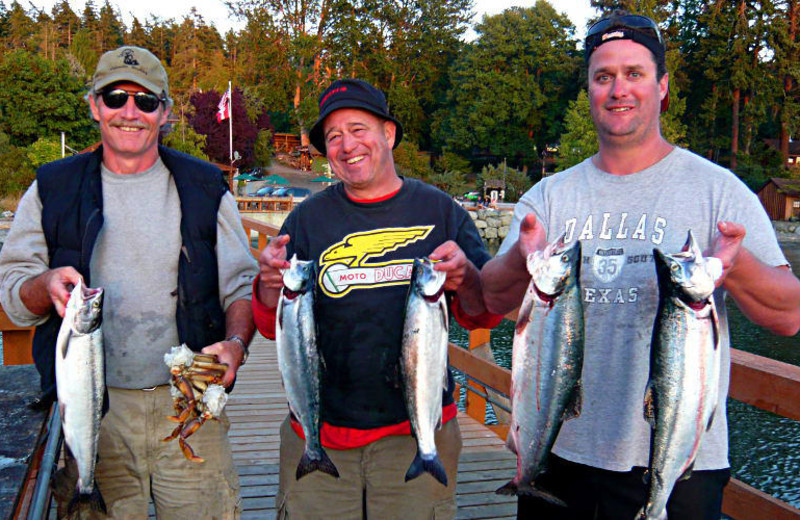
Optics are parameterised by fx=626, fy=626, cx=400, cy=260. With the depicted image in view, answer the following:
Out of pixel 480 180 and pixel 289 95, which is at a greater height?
pixel 289 95

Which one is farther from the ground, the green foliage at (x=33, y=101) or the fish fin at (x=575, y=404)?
the green foliage at (x=33, y=101)

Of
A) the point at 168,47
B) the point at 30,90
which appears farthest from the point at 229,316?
the point at 168,47

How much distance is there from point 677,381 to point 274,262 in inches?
63.2

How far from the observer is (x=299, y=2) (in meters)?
65.7

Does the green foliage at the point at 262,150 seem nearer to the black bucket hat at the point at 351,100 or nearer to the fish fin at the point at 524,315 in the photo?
the black bucket hat at the point at 351,100

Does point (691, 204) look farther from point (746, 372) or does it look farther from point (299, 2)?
point (299, 2)

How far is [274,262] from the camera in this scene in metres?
2.64

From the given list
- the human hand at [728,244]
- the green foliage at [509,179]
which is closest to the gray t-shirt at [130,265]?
the human hand at [728,244]

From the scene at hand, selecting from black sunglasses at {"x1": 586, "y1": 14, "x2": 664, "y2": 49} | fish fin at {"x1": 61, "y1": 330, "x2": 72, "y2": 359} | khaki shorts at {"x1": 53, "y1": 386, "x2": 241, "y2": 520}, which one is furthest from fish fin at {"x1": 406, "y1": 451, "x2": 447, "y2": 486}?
black sunglasses at {"x1": 586, "y1": 14, "x2": 664, "y2": 49}

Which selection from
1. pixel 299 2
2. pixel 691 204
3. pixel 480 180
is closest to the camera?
pixel 691 204

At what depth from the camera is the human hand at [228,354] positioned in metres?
2.76

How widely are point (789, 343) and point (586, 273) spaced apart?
17831mm

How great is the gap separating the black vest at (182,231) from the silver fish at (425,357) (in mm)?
1091

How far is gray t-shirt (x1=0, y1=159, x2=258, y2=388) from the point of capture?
2.92 metres
